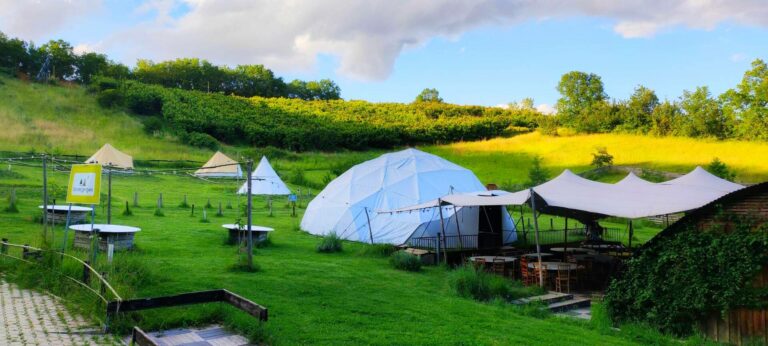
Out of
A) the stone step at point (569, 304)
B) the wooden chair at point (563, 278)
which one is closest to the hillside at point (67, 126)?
the wooden chair at point (563, 278)

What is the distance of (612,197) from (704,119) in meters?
42.2

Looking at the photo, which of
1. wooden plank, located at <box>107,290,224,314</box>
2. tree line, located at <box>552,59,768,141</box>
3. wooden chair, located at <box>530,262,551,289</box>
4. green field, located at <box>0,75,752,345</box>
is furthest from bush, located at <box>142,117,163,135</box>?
wooden plank, located at <box>107,290,224,314</box>

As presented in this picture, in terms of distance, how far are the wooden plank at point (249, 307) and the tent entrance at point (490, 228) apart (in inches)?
516

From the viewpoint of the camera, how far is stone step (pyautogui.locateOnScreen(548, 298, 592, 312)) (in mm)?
11555

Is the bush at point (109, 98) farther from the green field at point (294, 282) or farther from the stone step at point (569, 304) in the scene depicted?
the stone step at point (569, 304)

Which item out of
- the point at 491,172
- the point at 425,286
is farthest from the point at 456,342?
the point at 491,172

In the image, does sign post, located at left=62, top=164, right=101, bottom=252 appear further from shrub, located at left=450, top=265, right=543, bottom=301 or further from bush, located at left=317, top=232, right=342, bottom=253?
bush, located at left=317, top=232, right=342, bottom=253

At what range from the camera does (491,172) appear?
156 ft

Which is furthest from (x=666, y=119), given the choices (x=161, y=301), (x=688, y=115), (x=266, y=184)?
(x=161, y=301)

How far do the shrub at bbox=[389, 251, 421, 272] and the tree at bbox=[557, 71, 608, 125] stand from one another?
189 feet

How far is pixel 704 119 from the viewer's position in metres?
50.8

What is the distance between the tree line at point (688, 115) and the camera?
1892 inches

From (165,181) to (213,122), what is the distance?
87.9 ft

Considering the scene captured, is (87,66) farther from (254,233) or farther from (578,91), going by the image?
(254,233)
